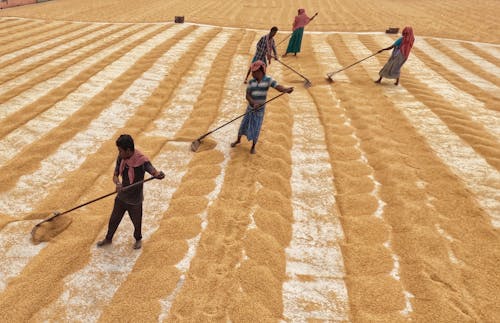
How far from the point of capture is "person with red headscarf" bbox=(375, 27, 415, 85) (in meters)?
7.52

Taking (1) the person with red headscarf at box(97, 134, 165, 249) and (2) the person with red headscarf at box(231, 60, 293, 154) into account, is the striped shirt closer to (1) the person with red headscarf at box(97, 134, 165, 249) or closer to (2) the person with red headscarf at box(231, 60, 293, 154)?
(2) the person with red headscarf at box(231, 60, 293, 154)

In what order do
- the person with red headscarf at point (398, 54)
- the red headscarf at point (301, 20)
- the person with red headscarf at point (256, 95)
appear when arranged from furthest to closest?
the red headscarf at point (301, 20) < the person with red headscarf at point (398, 54) < the person with red headscarf at point (256, 95)

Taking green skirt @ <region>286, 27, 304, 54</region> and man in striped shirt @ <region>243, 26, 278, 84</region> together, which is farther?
green skirt @ <region>286, 27, 304, 54</region>

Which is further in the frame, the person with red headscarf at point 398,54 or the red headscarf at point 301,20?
the red headscarf at point 301,20

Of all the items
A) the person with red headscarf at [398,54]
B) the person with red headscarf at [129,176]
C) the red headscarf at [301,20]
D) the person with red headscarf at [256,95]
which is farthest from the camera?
the red headscarf at [301,20]

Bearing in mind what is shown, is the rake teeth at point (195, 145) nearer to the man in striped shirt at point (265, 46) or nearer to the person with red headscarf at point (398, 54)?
the man in striped shirt at point (265, 46)

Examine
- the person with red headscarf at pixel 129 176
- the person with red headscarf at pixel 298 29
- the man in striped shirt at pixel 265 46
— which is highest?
the person with red headscarf at pixel 298 29

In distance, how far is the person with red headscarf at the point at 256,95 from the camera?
15.1ft

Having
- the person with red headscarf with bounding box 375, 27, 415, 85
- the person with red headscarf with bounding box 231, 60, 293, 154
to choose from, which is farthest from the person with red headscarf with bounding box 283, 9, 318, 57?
the person with red headscarf with bounding box 231, 60, 293, 154

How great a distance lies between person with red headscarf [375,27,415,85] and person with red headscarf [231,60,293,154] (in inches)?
169

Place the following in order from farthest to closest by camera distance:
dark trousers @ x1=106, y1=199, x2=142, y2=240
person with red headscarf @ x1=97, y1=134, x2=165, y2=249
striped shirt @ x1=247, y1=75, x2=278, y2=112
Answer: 1. striped shirt @ x1=247, y1=75, x2=278, y2=112
2. dark trousers @ x1=106, y1=199, x2=142, y2=240
3. person with red headscarf @ x1=97, y1=134, x2=165, y2=249

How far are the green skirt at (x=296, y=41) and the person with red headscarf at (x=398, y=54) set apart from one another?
10.7ft

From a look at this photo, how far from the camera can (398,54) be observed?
7688mm

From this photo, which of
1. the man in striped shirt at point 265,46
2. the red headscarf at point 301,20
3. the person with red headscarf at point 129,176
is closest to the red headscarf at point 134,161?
the person with red headscarf at point 129,176
